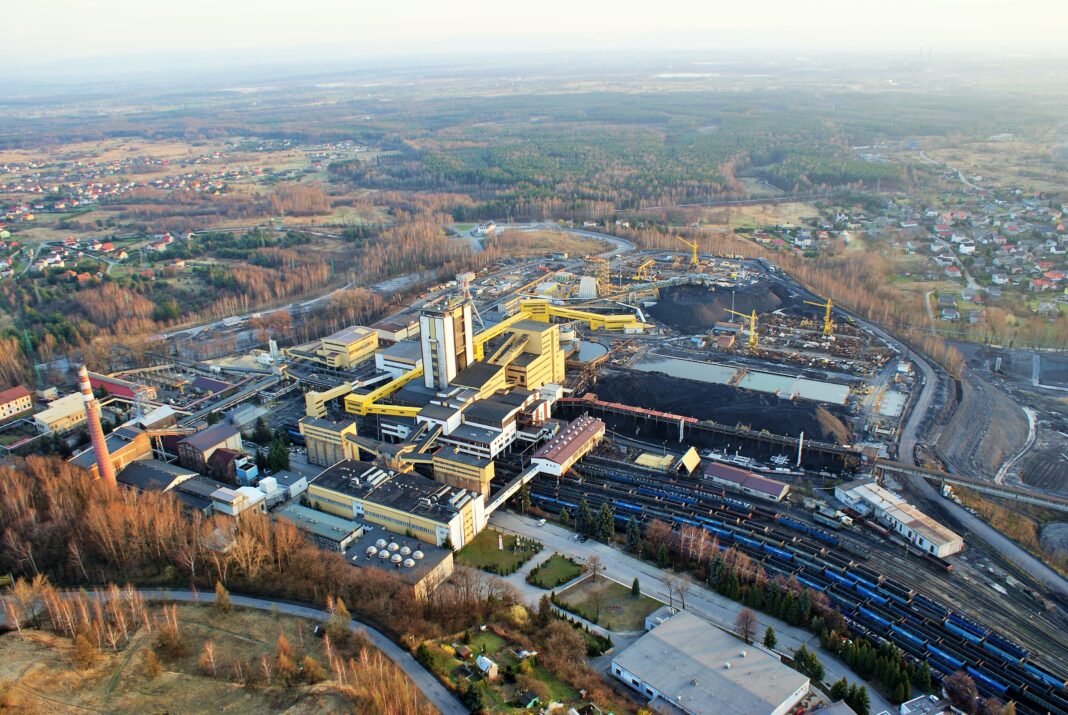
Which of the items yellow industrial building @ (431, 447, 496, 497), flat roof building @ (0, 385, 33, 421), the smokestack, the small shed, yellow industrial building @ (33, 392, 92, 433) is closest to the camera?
the small shed

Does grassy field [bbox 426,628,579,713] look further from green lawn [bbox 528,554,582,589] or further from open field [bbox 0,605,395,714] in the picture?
green lawn [bbox 528,554,582,589]

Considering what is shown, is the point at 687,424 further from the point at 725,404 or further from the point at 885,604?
the point at 885,604

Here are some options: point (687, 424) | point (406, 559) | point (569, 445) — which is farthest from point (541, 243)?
point (406, 559)

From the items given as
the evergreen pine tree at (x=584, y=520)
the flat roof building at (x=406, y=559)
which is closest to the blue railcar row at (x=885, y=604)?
the evergreen pine tree at (x=584, y=520)

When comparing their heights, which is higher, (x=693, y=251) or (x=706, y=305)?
(x=693, y=251)

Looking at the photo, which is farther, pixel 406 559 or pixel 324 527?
pixel 324 527

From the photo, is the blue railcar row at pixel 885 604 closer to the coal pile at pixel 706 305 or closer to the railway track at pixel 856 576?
the railway track at pixel 856 576

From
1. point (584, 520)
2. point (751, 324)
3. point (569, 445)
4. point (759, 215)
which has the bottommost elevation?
point (584, 520)

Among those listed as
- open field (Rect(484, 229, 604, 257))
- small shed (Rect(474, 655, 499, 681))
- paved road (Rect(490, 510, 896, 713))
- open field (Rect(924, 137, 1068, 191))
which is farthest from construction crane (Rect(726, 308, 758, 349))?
open field (Rect(924, 137, 1068, 191))

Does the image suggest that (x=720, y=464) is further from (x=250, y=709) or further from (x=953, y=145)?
(x=953, y=145)
